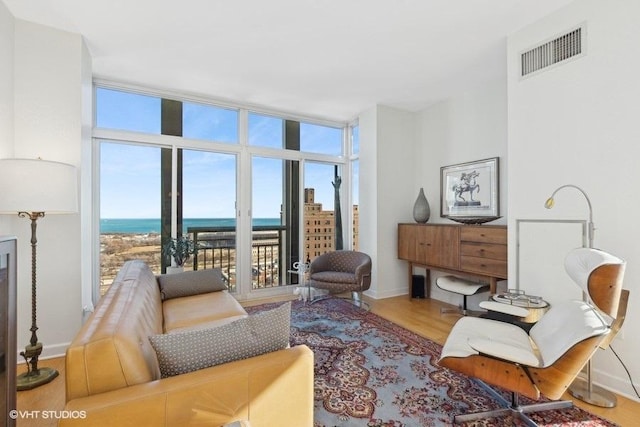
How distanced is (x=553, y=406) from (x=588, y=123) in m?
1.89

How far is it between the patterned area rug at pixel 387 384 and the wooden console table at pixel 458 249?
3.33 feet

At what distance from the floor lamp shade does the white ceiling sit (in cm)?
128

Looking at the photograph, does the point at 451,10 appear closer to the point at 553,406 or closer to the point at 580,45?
the point at 580,45

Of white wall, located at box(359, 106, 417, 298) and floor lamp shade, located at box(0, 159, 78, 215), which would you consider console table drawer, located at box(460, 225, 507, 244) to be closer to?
white wall, located at box(359, 106, 417, 298)

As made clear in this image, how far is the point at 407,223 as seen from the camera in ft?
14.3

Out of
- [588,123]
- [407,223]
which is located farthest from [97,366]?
[407,223]

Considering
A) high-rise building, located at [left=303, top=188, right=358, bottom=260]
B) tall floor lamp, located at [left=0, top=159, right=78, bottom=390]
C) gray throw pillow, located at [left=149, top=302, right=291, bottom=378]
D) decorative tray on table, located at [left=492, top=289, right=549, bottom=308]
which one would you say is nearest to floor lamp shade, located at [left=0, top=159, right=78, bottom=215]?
tall floor lamp, located at [left=0, top=159, right=78, bottom=390]

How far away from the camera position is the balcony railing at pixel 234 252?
4.11 metres

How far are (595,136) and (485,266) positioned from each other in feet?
5.07

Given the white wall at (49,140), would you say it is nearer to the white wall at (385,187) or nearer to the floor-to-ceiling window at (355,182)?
the white wall at (385,187)

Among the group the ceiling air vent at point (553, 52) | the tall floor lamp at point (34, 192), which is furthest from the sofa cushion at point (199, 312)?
the ceiling air vent at point (553, 52)

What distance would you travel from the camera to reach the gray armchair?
3.71m

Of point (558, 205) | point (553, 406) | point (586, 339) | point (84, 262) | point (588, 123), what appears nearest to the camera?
point (586, 339)

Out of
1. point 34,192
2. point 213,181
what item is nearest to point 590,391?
point 34,192
